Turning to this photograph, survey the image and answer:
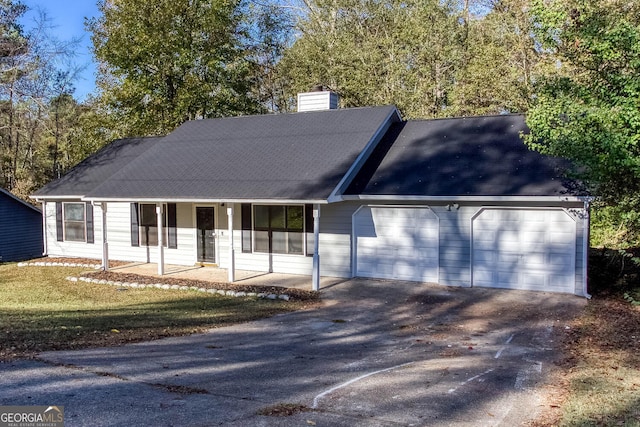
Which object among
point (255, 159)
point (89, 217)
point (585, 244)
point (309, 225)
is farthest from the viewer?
point (89, 217)

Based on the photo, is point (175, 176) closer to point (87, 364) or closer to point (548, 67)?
point (87, 364)

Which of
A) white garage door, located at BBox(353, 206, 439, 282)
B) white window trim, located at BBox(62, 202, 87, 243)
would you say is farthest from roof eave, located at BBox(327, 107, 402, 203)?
white window trim, located at BBox(62, 202, 87, 243)

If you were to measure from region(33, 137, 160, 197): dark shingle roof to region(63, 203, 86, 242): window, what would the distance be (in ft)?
1.96

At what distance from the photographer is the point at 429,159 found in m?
14.2

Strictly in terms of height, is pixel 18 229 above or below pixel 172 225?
below

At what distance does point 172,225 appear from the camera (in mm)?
16516

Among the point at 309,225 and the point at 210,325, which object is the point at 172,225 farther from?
the point at 210,325

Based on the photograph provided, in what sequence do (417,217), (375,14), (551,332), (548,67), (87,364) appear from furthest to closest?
(375,14), (548,67), (417,217), (551,332), (87,364)

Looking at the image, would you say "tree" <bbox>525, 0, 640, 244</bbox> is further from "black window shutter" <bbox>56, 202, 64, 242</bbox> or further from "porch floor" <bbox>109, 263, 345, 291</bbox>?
"black window shutter" <bbox>56, 202, 64, 242</bbox>

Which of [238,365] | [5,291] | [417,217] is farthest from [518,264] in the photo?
[5,291]

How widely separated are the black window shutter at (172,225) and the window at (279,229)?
2.93 metres

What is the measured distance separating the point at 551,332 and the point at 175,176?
1075 cm

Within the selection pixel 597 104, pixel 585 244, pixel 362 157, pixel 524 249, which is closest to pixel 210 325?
pixel 362 157

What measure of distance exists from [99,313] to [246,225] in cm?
545
